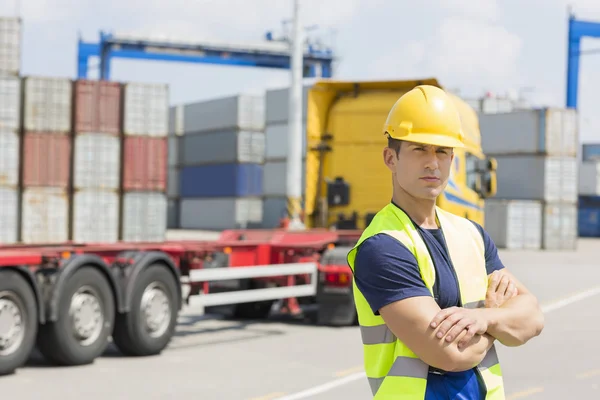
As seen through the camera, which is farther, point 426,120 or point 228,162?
point 228,162

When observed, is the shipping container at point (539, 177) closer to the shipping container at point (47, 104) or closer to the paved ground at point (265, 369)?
the shipping container at point (47, 104)

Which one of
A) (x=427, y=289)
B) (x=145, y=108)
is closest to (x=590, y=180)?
(x=145, y=108)

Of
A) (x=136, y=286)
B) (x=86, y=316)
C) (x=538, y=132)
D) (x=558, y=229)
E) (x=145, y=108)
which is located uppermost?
(x=538, y=132)

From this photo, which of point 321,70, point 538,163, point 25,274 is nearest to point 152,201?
point 538,163

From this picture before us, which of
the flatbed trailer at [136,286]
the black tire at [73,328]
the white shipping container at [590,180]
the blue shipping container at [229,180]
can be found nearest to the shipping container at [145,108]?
the blue shipping container at [229,180]

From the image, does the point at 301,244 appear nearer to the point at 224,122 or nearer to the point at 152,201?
the point at 152,201

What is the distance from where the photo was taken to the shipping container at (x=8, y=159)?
31.9m

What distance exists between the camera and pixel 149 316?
9.69 m

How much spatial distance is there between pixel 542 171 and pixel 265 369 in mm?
36356

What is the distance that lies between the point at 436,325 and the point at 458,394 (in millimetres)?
226

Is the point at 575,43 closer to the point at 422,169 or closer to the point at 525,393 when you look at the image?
the point at 525,393

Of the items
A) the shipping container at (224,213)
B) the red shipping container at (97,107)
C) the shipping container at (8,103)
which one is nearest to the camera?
the shipping container at (8,103)

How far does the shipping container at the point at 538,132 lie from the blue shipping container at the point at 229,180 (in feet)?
51.5

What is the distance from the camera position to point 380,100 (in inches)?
515
